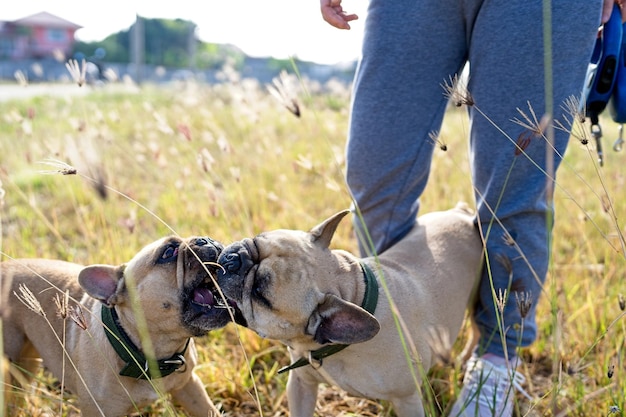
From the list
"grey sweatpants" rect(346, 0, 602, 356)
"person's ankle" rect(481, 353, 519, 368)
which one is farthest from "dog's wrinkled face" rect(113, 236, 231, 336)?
"person's ankle" rect(481, 353, 519, 368)

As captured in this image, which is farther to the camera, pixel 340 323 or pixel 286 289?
pixel 286 289

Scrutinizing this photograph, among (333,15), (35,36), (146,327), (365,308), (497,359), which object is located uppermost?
(333,15)

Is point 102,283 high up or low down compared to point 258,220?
up

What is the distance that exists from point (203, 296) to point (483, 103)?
142 cm

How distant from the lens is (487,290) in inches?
112

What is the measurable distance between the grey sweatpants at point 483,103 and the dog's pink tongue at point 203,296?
0.87m

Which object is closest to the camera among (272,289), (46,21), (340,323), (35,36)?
(340,323)

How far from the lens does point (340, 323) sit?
2.05m

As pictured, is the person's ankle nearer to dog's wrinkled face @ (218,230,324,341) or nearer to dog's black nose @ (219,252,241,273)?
dog's wrinkled face @ (218,230,324,341)

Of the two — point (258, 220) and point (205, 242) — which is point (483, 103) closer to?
point (205, 242)

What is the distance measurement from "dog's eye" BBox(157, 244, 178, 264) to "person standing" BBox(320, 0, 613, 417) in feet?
2.69

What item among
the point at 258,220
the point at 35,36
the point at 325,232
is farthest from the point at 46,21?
the point at 325,232

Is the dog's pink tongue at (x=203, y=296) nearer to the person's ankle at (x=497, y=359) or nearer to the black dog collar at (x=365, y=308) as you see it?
the black dog collar at (x=365, y=308)

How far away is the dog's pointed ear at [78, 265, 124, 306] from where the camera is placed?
2379mm
